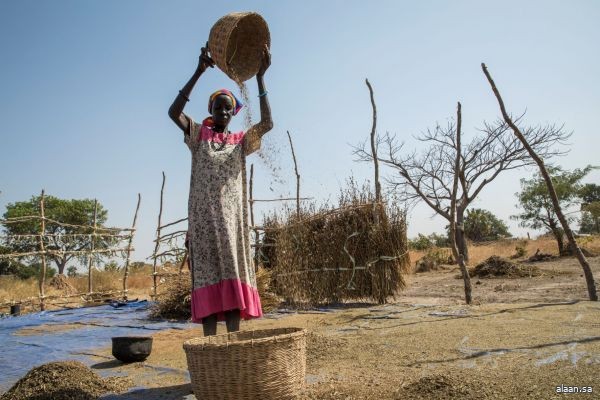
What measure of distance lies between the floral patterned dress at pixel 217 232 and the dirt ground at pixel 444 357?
1.71 feet

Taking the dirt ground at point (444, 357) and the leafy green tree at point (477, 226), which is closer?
the dirt ground at point (444, 357)

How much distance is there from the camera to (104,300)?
1085 cm

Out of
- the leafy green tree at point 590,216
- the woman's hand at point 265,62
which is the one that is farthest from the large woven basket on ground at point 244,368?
the leafy green tree at point 590,216

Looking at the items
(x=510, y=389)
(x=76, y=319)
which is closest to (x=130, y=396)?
(x=510, y=389)

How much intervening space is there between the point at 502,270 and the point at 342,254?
19.5ft

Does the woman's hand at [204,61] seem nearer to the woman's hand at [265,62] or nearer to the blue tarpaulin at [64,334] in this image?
the woman's hand at [265,62]

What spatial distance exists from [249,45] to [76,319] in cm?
568

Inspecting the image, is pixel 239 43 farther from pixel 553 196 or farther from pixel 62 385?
pixel 553 196

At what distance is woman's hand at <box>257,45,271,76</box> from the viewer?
9.77 feet

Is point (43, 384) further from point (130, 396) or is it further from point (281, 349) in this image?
point (281, 349)

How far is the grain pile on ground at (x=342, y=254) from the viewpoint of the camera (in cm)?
693

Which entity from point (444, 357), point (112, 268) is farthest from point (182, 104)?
point (112, 268)

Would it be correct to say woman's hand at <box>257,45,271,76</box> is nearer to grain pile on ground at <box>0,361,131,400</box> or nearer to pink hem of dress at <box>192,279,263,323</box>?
pink hem of dress at <box>192,279,263,323</box>

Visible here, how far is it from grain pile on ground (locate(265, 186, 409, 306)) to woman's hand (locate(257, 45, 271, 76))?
14.0ft
